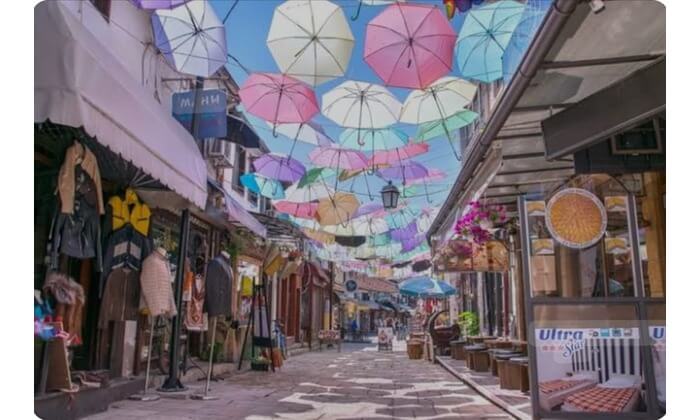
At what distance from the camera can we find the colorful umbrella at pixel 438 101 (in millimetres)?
8992

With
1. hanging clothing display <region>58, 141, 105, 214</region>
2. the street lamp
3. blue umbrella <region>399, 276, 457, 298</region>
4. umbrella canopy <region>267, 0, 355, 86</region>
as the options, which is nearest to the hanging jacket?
hanging clothing display <region>58, 141, 105, 214</region>

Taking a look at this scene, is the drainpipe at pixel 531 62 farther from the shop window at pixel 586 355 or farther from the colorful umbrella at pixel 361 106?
the colorful umbrella at pixel 361 106

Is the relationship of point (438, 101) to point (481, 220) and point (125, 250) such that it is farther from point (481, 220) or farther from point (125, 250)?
point (125, 250)

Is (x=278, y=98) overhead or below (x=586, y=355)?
overhead

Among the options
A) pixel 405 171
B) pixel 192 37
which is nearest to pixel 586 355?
pixel 192 37

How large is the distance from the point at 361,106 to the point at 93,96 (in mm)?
5478

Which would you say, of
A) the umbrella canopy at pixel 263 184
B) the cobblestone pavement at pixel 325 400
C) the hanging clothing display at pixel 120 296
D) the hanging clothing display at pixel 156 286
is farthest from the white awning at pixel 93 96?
the umbrella canopy at pixel 263 184

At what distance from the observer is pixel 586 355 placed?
5.53 metres

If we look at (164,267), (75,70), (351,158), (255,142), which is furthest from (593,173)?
(255,142)

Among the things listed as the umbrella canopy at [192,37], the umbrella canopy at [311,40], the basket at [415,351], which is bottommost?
the basket at [415,351]

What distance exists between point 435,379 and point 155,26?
28.3 feet

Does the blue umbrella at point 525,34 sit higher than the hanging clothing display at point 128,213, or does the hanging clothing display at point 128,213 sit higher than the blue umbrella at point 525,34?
the blue umbrella at point 525,34

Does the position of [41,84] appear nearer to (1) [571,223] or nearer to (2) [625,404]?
(1) [571,223]

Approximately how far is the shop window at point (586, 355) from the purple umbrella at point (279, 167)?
791 cm
